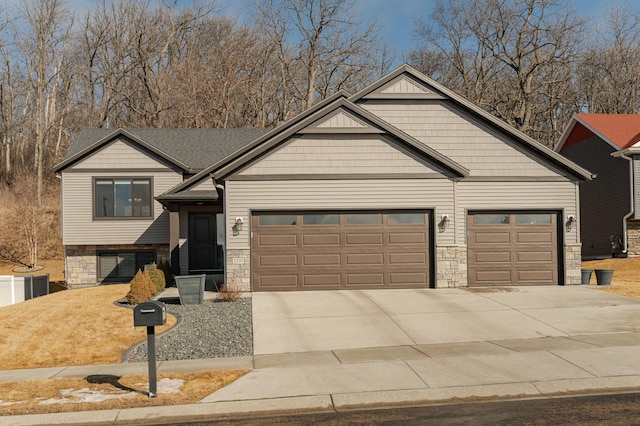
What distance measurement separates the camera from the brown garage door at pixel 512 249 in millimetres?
18750

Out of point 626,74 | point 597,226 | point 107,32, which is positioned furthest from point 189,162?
point 626,74

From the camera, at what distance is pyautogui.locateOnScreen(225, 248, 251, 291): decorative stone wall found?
696 inches

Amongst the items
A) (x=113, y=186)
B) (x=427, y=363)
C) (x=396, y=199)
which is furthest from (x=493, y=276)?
(x=113, y=186)

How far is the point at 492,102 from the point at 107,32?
1220 inches

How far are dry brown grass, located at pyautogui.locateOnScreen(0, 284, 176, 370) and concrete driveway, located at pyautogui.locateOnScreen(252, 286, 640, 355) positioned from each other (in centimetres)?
299

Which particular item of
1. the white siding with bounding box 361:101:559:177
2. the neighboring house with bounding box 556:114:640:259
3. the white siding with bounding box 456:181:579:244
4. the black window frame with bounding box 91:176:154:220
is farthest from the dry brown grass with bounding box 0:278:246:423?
Answer: the neighboring house with bounding box 556:114:640:259

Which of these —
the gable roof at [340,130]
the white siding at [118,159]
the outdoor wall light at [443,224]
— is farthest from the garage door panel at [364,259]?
the white siding at [118,159]

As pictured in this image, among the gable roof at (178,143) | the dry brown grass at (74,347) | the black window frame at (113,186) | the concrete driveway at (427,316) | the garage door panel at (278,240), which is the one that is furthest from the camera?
the black window frame at (113,186)

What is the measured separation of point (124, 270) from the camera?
24016mm

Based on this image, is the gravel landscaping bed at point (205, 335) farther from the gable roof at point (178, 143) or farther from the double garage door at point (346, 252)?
the gable roof at point (178, 143)

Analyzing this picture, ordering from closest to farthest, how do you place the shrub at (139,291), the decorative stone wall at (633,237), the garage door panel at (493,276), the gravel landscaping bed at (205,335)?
the gravel landscaping bed at (205,335), the shrub at (139,291), the garage door panel at (493,276), the decorative stone wall at (633,237)

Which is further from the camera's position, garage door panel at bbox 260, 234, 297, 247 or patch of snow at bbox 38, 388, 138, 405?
garage door panel at bbox 260, 234, 297, 247

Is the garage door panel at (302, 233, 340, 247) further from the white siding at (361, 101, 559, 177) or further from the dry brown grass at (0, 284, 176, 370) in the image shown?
the dry brown grass at (0, 284, 176, 370)

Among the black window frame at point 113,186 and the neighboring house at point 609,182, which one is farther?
the neighboring house at point 609,182
